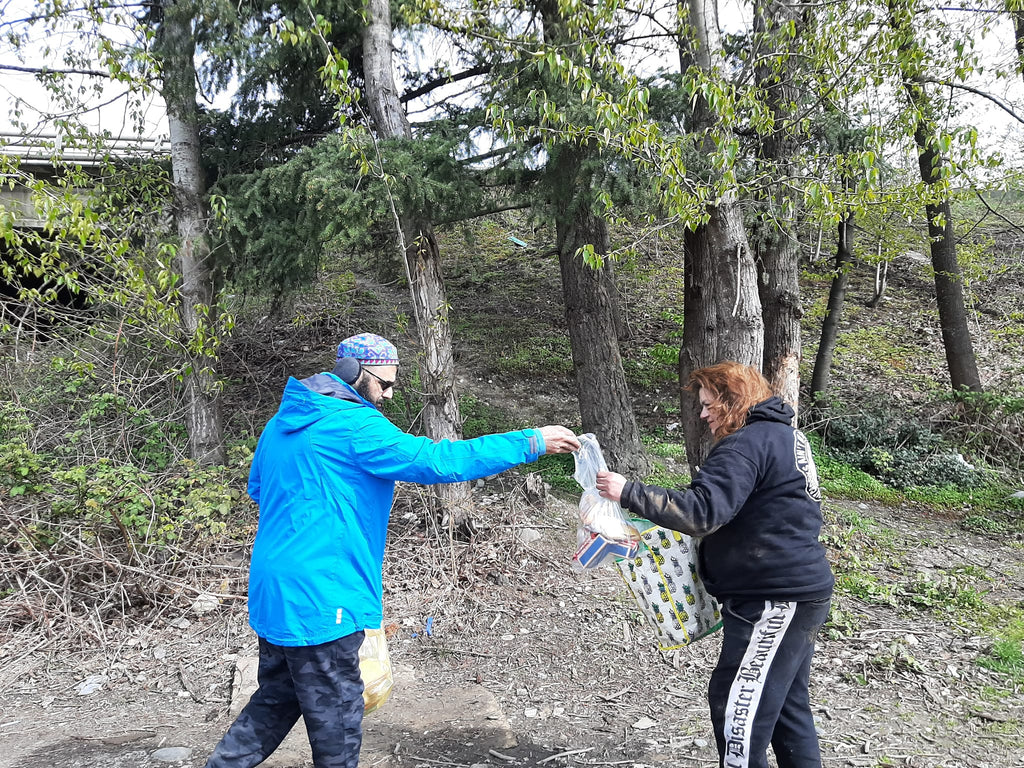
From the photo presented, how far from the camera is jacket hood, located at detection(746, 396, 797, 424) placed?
2.63 meters

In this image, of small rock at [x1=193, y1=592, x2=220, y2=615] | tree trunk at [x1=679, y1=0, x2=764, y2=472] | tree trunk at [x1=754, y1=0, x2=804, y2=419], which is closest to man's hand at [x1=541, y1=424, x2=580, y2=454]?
tree trunk at [x1=679, y1=0, x2=764, y2=472]

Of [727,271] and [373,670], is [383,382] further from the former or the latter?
[727,271]

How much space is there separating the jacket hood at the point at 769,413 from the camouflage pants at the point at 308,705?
175 centimetres

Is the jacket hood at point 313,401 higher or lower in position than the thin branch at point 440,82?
lower

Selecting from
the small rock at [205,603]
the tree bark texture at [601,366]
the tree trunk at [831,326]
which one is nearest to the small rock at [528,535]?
the tree bark texture at [601,366]

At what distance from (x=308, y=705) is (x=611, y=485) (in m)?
1.42

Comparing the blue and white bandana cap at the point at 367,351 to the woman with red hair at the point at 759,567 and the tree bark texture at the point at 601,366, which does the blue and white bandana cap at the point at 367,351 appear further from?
the tree bark texture at the point at 601,366

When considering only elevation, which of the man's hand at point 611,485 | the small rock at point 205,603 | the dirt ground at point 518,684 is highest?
the man's hand at point 611,485

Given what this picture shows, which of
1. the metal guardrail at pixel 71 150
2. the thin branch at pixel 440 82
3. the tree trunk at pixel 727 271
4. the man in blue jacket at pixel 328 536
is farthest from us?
the thin branch at pixel 440 82

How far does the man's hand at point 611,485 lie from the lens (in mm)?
→ 2686

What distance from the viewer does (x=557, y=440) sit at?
2.81 metres

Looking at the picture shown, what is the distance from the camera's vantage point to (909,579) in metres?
5.88

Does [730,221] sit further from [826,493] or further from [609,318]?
[826,493]

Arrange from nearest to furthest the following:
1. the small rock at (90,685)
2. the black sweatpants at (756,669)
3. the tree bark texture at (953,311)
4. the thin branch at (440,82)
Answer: the black sweatpants at (756,669)
the small rock at (90,685)
the thin branch at (440,82)
the tree bark texture at (953,311)
